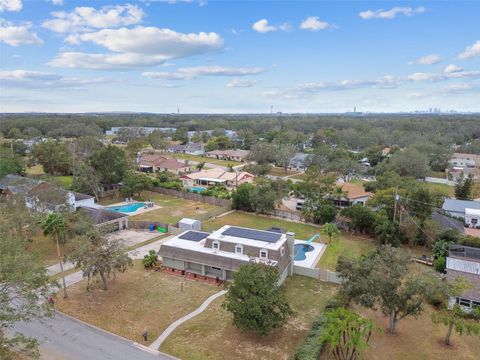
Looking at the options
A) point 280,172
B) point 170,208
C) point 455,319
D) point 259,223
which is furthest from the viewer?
point 280,172

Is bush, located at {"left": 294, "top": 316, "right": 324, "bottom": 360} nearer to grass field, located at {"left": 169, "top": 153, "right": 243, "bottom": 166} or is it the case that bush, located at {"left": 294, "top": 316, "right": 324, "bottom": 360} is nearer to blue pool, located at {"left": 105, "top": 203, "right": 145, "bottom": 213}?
blue pool, located at {"left": 105, "top": 203, "right": 145, "bottom": 213}

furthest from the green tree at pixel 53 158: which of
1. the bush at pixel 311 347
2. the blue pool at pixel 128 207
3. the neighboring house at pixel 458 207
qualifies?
the neighboring house at pixel 458 207

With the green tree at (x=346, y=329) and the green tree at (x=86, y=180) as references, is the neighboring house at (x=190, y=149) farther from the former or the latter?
the green tree at (x=346, y=329)

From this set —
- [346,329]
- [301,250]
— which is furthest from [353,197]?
[346,329]

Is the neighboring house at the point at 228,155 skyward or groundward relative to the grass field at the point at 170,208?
skyward

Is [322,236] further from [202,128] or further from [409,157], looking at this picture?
[202,128]

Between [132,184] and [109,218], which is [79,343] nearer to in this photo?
[109,218]

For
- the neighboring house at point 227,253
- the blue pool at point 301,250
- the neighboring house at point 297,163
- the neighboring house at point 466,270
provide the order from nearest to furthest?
the neighboring house at point 466,270
the neighboring house at point 227,253
the blue pool at point 301,250
the neighboring house at point 297,163

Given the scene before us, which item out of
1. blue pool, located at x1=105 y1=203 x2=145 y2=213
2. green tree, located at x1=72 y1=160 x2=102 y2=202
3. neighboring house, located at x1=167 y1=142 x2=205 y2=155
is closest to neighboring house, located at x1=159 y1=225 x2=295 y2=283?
blue pool, located at x1=105 y1=203 x2=145 y2=213
